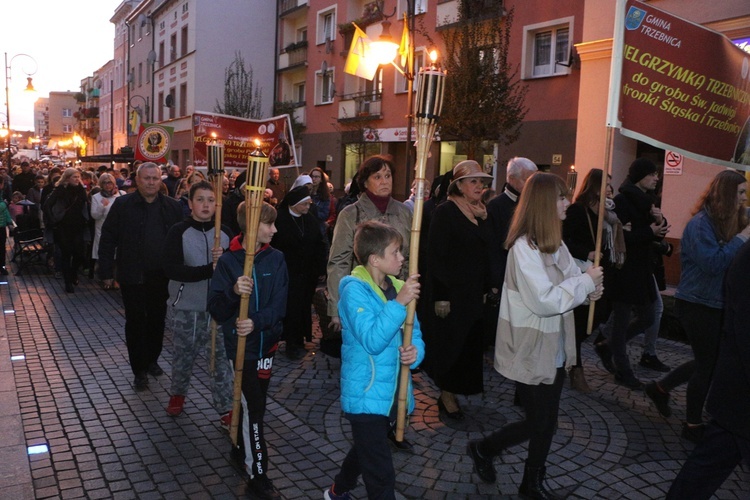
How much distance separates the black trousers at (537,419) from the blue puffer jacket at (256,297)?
1522mm

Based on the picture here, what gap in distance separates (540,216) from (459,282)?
1.55 m

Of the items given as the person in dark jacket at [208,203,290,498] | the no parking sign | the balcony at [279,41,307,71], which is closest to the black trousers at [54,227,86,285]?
the person in dark jacket at [208,203,290,498]

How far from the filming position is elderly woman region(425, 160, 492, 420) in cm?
518

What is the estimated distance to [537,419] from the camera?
381 cm

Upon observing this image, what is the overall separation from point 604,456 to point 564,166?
519 inches

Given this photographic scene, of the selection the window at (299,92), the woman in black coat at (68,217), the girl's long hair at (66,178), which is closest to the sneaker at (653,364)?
the woman in black coat at (68,217)

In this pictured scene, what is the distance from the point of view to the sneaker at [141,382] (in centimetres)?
598

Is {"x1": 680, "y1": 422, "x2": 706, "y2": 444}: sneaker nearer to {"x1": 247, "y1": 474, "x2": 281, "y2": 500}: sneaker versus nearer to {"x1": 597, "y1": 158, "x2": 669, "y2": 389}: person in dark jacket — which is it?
{"x1": 597, "y1": 158, "x2": 669, "y2": 389}: person in dark jacket

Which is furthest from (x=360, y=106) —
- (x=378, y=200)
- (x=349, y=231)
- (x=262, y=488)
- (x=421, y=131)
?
(x=421, y=131)

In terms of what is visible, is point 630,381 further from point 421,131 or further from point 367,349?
point 421,131

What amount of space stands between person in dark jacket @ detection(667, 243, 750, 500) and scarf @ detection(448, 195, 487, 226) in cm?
242

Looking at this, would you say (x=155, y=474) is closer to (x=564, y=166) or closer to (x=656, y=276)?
(x=656, y=276)

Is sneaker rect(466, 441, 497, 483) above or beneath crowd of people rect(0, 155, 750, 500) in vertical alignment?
beneath

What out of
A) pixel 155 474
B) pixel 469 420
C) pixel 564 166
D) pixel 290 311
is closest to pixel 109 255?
pixel 290 311
